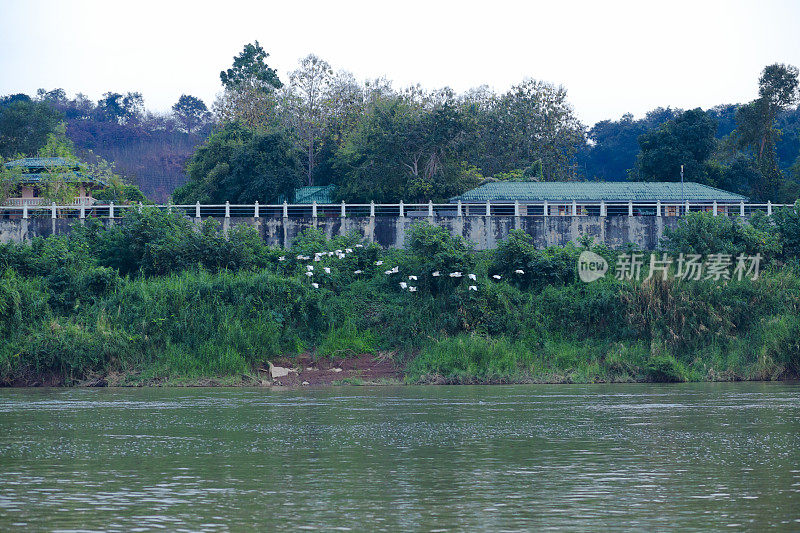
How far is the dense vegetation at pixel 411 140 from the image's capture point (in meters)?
56.6

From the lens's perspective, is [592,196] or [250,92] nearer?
[592,196]

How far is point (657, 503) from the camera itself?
13781 mm

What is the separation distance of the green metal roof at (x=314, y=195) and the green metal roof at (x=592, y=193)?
869 cm

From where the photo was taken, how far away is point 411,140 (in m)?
56.3

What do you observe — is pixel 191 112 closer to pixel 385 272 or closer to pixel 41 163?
pixel 41 163

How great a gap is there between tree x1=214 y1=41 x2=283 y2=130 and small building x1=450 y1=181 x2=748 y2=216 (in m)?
17.8

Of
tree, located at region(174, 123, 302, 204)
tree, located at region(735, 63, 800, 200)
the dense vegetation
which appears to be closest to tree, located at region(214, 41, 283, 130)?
the dense vegetation

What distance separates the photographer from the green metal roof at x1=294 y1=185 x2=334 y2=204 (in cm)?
5910

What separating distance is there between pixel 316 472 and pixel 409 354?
2190 centimetres

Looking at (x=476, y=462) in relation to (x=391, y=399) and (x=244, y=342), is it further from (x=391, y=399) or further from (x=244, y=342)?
(x=244, y=342)

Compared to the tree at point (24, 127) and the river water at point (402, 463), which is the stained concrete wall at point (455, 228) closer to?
the river water at point (402, 463)

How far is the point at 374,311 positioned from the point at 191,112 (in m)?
111

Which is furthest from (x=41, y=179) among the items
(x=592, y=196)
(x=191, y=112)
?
(x=191, y=112)

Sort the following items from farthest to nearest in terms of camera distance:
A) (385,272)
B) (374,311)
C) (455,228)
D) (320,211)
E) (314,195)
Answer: (314,195) < (320,211) < (455,228) < (385,272) < (374,311)
